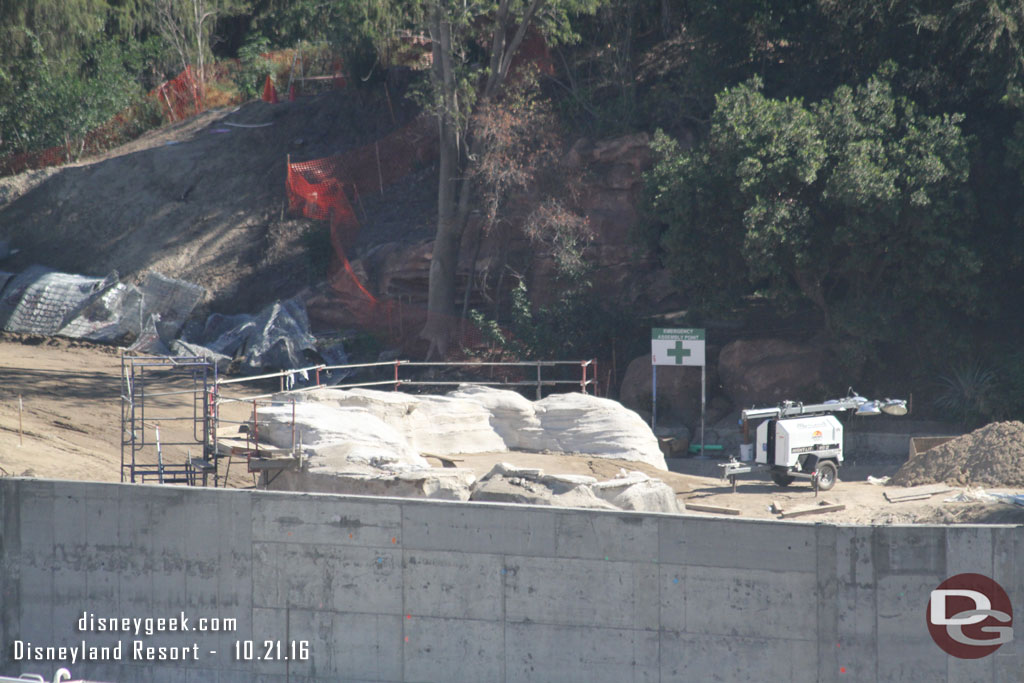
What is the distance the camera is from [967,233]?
69.1 ft

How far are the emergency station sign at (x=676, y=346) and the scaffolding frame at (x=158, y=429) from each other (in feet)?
29.4

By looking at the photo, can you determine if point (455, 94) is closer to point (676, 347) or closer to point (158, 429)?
point (676, 347)

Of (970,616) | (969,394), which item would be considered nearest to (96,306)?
(969,394)

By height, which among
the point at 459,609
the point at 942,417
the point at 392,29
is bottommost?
the point at 459,609

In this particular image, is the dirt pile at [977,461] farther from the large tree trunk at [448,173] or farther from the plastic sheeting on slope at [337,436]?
the large tree trunk at [448,173]

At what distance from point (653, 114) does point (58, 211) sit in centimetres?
1933

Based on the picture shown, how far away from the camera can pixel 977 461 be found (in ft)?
58.7

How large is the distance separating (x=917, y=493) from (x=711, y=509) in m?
3.54

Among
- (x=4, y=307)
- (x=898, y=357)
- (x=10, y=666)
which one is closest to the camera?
(x=10, y=666)

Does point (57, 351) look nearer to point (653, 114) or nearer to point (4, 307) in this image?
point (4, 307)

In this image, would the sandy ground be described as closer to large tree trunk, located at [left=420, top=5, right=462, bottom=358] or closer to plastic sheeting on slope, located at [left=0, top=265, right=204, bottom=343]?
plastic sheeting on slope, located at [left=0, top=265, right=204, bottom=343]

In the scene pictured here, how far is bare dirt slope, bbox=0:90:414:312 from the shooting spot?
31.5 meters

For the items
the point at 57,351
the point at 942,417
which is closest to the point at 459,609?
the point at 942,417

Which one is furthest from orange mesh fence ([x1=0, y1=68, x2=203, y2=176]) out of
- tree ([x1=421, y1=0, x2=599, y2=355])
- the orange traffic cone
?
tree ([x1=421, y1=0, x2=599, y2=355])
